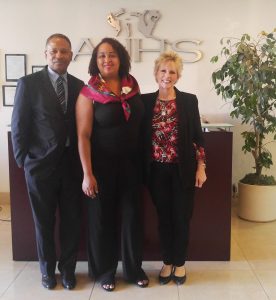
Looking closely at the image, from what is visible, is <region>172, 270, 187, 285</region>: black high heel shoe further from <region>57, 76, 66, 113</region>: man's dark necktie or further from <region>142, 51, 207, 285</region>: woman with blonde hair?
<region>57, 76, 66, 113</region>: man's dark necktie

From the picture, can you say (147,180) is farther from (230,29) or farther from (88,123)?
(230,29)

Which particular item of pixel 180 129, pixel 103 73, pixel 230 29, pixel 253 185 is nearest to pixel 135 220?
pixel 180 129

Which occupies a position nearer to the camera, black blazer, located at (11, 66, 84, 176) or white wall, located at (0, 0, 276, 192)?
black blazer, located at (11, 66, 84, 176)

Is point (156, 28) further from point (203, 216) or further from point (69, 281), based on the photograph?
point (69, 281)

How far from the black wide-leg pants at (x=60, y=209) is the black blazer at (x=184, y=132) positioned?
1.56 ft

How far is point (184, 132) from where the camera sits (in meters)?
2.08

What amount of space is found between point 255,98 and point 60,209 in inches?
76.9

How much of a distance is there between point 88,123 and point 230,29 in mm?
2480

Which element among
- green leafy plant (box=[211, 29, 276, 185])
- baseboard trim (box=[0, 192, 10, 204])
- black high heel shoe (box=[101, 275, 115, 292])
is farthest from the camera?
baseboard trim (box=[0, 192, 10, 204])

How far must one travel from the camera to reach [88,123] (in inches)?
78.2

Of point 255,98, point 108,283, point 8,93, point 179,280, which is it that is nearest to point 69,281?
point 108,283

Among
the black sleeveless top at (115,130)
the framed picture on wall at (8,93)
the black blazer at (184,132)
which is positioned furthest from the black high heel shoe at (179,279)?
the framed picture on wall at (8,93)

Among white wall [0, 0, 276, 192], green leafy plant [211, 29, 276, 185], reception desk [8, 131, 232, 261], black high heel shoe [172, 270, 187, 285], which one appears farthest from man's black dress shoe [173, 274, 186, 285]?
white wall [0, 0, 276, 192]

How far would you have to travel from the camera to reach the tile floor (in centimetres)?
215
